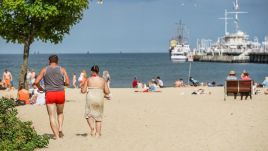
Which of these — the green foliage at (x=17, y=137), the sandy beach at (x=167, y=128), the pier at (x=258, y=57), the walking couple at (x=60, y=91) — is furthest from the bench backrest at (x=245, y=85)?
the pier at (x=258, y=57)

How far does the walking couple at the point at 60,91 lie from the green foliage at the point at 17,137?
2.40ft

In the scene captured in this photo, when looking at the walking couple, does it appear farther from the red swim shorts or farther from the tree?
the tree

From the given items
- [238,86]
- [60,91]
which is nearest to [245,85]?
[238,86]

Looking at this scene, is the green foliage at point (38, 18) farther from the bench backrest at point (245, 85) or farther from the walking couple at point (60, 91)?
the walking couple at point (60, 91)

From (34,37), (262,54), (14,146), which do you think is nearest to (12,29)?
(34,37)

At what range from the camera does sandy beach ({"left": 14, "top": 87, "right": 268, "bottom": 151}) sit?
42.3 ft

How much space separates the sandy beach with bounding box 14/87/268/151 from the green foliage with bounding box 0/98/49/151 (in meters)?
0.34

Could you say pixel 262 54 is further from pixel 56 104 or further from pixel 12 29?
pixel 56 104

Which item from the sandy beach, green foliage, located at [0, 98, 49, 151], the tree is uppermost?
the tree

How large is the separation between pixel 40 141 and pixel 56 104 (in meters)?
1.26

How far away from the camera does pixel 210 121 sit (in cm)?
1777

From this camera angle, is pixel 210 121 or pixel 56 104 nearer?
pixel 56 104

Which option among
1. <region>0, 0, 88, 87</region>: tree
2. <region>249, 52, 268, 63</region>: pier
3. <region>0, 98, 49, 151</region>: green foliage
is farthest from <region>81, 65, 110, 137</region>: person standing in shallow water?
<region>249, 52, 268, 63</region>: pier

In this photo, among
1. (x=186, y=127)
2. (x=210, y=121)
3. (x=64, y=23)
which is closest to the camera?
(x=186, y=127)
